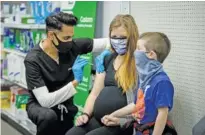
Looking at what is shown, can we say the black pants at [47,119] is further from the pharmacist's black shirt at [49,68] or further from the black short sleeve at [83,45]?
the black short sleeve at [83,45]

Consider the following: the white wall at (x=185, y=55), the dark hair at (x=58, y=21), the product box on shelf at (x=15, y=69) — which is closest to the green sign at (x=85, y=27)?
the dark hair at (x=58, y=21)

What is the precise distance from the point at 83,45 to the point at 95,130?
2.62 feet

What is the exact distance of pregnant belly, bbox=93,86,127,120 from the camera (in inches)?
77.1

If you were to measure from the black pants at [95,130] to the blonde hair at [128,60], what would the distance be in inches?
9.7

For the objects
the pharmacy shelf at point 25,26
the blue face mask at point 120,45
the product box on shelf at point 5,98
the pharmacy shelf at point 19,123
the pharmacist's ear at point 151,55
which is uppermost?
the pharmacy shelf at point 25,26

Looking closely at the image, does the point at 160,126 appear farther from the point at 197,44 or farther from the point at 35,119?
the point at 35,119

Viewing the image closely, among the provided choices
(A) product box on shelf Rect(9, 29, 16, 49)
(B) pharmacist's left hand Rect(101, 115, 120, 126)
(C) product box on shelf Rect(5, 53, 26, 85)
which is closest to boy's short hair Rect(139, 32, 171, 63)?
(B) pharmacist's left hand Rect(101, 115, 120, 126)

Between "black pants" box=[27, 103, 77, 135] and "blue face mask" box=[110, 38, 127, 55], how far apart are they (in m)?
0.62

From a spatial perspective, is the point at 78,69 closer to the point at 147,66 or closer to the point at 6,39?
the point at 147,66

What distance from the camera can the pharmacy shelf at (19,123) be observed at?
3461 mm

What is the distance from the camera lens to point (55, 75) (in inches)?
91.8

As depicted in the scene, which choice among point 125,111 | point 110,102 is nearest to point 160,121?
point 125,111

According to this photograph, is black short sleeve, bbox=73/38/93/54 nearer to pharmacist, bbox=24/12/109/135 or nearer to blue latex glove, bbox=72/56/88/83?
pharmacist, bbox=24/12/109/135

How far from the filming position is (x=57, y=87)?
237 centimetres
